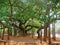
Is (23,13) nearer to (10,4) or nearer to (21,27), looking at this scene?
(10,4)

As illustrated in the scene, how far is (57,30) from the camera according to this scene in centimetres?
1045

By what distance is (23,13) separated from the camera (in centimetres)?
608

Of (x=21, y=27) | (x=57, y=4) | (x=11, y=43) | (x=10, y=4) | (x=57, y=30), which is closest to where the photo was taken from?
(x=57, y=4)

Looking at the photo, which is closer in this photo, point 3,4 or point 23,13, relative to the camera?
point 3,4

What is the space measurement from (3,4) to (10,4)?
0.87ft

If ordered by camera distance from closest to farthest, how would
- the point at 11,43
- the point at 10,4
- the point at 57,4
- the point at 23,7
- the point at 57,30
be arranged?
1. the point at 57,4
2. the point at 10,4
3. the point at 23,7
4. the point at 11,43
5. the point at 57,30

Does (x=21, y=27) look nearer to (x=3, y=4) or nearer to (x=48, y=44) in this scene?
(x=48, y=44)

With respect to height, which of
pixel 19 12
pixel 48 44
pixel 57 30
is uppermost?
pixel 19 12

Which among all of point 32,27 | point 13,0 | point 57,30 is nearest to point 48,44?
point 32,27

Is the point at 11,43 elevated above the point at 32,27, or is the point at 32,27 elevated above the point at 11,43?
the point at 32,27

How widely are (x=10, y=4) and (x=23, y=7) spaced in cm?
68

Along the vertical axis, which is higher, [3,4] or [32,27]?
[3,4]

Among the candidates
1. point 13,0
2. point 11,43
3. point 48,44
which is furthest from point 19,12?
point 48,44

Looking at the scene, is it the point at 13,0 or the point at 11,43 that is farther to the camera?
the point at 11,43
